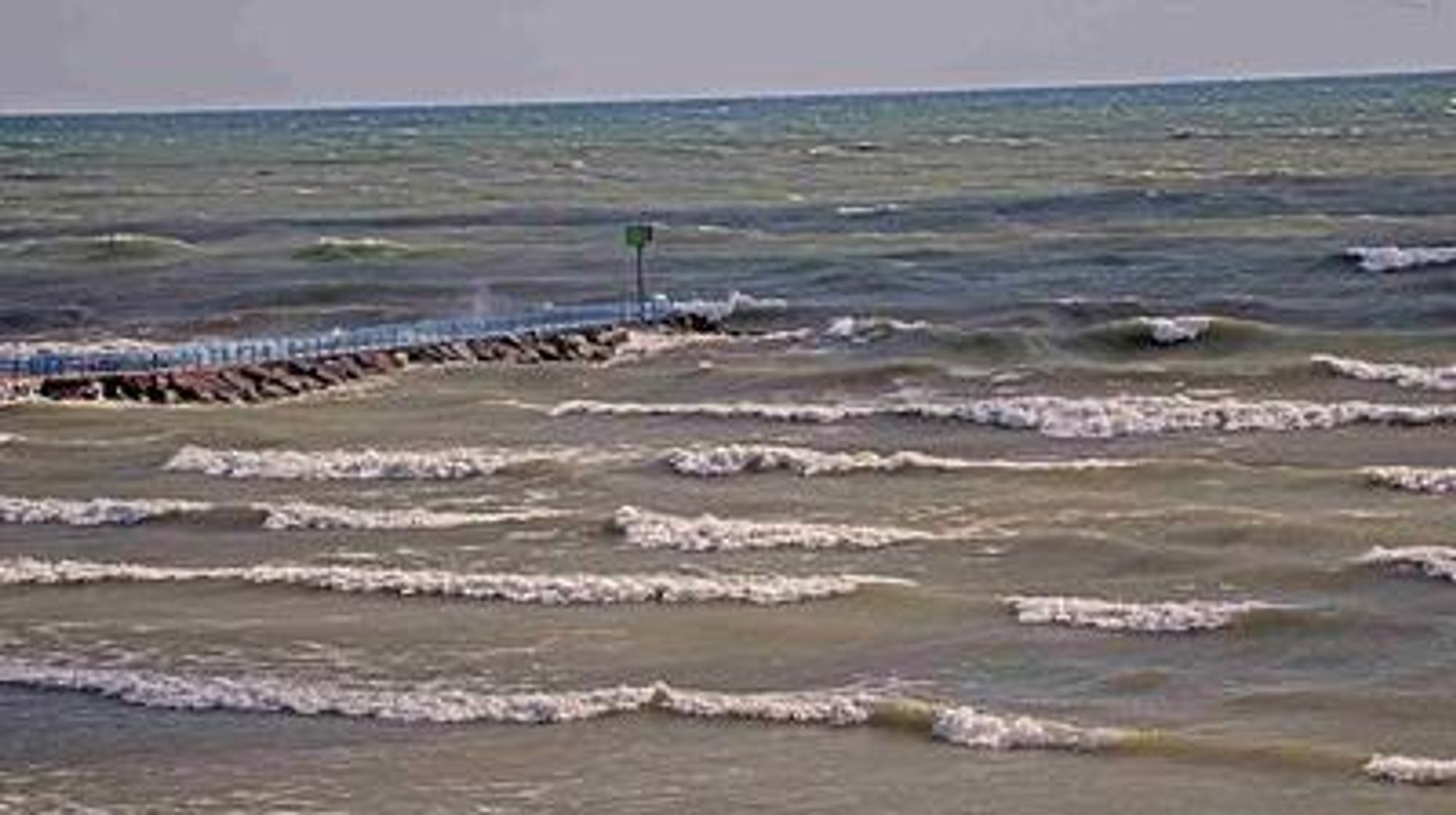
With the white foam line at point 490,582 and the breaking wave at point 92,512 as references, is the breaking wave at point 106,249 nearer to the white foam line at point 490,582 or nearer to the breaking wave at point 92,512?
the breaking wave at point 92,512

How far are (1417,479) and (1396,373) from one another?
11.8 m

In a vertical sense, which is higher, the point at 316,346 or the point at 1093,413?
the point at 316,346

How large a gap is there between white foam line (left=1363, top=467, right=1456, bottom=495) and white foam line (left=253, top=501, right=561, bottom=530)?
9.67 meters

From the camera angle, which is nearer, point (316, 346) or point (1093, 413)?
point (1093, 413)

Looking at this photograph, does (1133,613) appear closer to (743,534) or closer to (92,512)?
(743,534)

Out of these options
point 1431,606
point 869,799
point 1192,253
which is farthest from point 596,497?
point 1192,253

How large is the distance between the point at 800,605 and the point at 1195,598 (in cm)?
371

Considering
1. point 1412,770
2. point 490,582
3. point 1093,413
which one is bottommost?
point 1412,770

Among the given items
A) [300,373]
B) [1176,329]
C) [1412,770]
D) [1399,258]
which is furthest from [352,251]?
[1412,770]

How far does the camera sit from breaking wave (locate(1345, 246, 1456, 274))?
2266 inches

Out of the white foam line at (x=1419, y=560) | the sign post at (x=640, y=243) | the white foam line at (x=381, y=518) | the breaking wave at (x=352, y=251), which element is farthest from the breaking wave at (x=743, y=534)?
the breaking wave at (x=352, y=251)

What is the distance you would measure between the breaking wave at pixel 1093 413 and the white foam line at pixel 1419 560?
408 inches

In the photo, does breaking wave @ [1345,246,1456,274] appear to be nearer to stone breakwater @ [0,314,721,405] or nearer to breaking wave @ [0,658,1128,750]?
stone breakwater @ [0,314,721,405]

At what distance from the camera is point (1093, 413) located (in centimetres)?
3800
